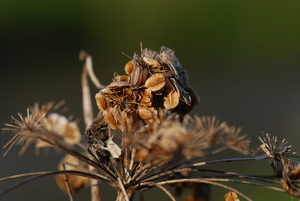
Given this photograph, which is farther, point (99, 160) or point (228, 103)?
point (228, 103)

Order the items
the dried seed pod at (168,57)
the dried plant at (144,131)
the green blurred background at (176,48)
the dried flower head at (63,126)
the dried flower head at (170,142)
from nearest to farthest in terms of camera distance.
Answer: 1. the dried flower head at (170,142)
2. the dried plant at (144,131)
3. the dried seed pod at (168,57)
4. the dried flower head at (63,126)
5. the green blurred background at (176,48)

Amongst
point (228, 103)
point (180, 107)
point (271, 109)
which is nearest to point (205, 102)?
point (228, 103)

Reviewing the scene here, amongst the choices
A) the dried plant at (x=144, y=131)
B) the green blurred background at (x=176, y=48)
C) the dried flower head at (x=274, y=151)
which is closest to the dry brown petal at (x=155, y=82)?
the dried plant at (x=144, y=131)

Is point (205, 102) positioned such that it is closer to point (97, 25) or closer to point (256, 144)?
point (256, 144)

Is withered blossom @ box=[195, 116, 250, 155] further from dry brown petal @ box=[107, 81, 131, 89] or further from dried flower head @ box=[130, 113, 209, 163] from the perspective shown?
dry brown petal @ box=[107, 81, 131, 89]

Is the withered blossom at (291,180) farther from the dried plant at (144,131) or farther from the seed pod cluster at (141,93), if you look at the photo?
the seed pod cluster at (141,93)

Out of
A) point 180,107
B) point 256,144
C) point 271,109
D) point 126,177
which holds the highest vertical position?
point 271,109
